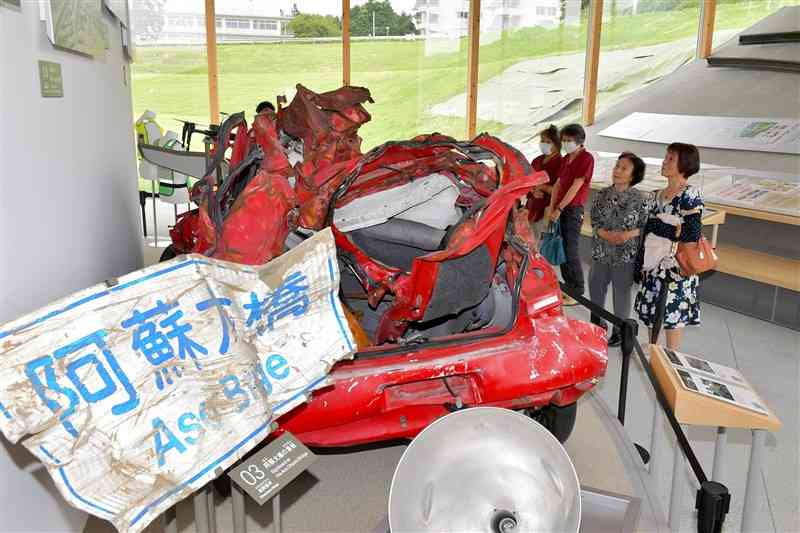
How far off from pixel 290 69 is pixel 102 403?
10289 mm

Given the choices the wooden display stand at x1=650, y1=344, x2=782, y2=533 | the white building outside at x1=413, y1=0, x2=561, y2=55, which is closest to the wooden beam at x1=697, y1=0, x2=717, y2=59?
the white building outside at x1=413, y1=0, x2=561, y2=55

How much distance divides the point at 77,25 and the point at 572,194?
3.98m

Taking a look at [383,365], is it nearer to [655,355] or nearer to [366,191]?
[366,191]

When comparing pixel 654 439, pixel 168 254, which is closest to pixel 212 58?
pixel 168 254

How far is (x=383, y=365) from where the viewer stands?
2678 millimetres

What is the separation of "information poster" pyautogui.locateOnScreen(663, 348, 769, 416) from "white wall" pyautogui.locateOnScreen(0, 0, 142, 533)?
7.64 feet

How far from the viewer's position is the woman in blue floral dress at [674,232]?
3986 mm

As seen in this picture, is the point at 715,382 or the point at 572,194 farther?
the point at 572,194

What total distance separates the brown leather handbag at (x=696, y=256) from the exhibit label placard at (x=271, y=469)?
2821 mm

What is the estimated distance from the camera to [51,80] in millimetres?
2289

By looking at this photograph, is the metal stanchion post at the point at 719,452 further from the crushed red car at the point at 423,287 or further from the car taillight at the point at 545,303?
the car taillight at the point at 545,303

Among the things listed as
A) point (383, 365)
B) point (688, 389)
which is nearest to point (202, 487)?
point (383, 365)

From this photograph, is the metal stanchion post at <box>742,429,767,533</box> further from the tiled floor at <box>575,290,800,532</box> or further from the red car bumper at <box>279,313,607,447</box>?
the red car bumper at <box>279,313,607,447</box>

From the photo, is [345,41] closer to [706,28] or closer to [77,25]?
[706,28]
